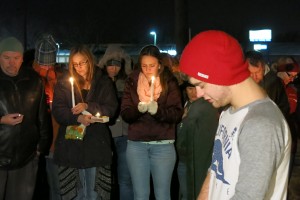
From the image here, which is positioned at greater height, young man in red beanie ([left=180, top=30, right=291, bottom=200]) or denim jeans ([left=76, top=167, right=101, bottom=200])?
young man in red beanie ([left=180, top=30, right=291, bottom=200])

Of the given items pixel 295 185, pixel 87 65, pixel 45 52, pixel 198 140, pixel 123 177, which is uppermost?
pixel 45 52

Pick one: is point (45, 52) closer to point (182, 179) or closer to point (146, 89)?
point (146, 89)

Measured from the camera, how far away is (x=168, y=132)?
4684 millimetres

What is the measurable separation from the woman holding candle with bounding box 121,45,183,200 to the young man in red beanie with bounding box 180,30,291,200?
90.2 inches

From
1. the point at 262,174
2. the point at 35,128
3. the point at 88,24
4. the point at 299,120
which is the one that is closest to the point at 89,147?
the point at 35,128

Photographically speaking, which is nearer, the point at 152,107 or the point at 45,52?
the point at 152,107

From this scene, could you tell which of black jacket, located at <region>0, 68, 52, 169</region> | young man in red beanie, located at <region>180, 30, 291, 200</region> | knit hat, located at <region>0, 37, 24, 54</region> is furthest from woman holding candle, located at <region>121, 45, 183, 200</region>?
young man in red beanie, located at <region>180, 30, 291, 200</region>

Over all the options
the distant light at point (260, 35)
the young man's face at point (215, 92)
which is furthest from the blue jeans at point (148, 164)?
the distant light at point (260, 35)

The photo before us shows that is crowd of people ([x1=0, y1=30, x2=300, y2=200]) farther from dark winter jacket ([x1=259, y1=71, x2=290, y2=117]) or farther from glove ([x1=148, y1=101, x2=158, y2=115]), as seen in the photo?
dark winter jacket ([x1=259, y1=71, x2=290, y2=117])

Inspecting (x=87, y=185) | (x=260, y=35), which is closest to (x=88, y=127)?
(x=87, y=185)

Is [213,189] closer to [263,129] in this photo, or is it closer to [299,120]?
[263,129]

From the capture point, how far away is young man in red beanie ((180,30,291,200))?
6.53 feet

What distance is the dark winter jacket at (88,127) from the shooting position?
457 centimetres

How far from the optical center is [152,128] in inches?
183
